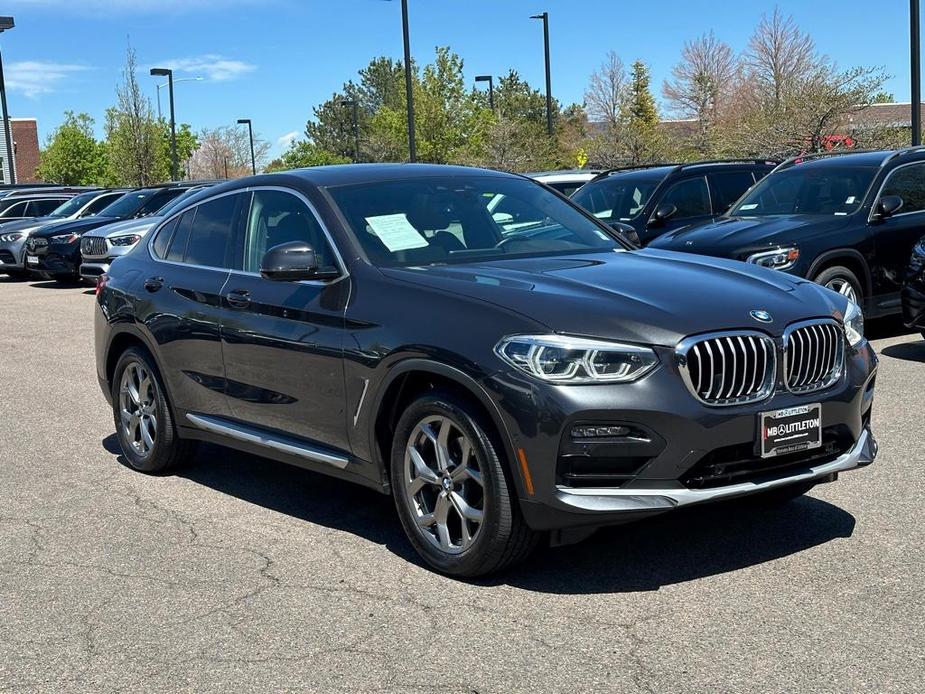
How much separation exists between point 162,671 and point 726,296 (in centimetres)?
257

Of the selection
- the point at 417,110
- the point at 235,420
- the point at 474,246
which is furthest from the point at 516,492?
the point at 417,110

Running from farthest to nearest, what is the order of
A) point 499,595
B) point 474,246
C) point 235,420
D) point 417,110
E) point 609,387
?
point 417,110 → point 235,420 → point 474,246 → point 499,595 → point 609,387

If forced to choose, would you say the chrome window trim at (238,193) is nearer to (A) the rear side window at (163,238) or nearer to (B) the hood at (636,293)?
(A) the rear side window at (163,238)

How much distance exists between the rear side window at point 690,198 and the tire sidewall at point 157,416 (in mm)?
8387

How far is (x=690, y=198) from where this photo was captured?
1447 cm

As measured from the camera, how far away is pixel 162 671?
4125mm

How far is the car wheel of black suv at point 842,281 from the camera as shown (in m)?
10.8

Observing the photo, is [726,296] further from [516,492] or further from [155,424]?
[155,424]

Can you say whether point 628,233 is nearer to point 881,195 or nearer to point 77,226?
point 881,195

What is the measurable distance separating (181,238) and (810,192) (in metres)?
6.98

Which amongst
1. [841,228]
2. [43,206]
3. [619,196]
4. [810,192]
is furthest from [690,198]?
[43,206]

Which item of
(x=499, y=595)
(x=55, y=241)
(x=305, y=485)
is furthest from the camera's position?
(x=55, y=241)

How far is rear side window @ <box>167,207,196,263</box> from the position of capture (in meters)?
6.83

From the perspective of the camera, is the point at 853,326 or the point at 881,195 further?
the point at 881,195
